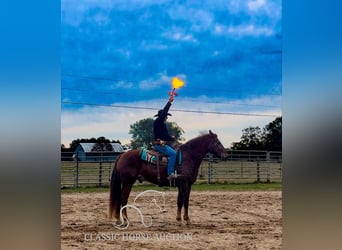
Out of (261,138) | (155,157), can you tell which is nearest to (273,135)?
(261,138)

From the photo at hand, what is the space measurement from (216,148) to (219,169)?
0.20 m

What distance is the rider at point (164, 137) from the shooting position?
413 centimetres

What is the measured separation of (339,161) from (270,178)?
63 cm

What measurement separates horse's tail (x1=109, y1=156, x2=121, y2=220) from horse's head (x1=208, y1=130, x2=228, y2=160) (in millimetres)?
879

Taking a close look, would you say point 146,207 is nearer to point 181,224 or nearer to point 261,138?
point 181,224

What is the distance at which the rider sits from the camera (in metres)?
4.13

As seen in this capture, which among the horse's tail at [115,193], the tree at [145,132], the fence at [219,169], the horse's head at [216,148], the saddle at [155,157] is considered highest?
the tree at [145,132]

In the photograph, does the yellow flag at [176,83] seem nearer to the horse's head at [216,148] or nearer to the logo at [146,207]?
the horse's head at [216,148]

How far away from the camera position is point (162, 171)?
4.21 metres

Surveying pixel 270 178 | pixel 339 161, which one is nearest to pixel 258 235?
pixel 270 178

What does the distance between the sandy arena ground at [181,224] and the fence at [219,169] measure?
0.12 meters

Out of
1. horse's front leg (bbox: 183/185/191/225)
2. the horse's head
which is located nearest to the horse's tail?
horse's front leg (bbox: 183/185/191/225)

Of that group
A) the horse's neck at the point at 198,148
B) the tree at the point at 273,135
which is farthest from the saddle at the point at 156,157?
the tree at the point at 273,135

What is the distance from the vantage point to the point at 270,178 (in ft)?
13.8
